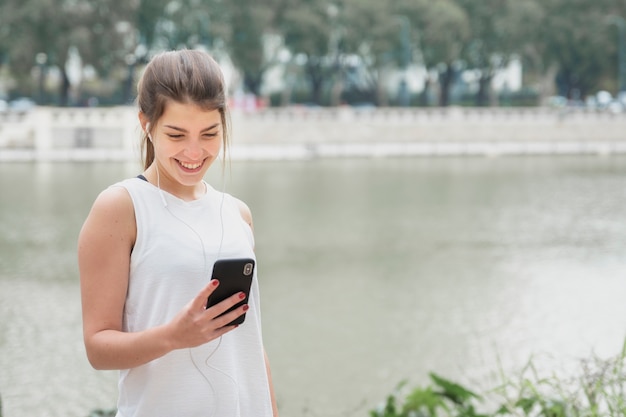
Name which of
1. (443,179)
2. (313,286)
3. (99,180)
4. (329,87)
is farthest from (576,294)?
(329,87)

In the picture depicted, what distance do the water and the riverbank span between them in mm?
9508

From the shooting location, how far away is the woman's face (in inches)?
80.7

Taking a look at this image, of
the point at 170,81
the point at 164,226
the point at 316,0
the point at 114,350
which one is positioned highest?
the point at 316,0

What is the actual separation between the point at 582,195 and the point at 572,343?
52.2ft

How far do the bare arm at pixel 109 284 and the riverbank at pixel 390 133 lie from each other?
1475 inches

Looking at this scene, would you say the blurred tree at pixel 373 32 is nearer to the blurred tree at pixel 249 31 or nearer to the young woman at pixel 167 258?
Result: the blurred tree at pixel 249 31

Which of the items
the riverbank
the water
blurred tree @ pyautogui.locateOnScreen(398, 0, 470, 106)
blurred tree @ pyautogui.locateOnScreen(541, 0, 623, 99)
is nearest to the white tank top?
the water

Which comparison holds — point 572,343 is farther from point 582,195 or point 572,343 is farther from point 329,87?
point 329,87

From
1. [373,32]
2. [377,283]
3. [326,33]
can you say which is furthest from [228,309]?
[326,33]

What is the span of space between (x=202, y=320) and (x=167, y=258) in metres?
0.22

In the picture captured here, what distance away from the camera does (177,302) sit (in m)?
2.03

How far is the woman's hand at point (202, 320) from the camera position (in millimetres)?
1843

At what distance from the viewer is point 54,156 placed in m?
37.7

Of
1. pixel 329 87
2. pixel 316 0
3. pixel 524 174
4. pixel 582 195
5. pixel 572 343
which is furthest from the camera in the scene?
pixel 329 87
